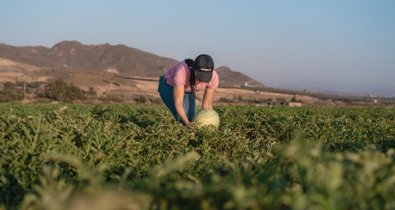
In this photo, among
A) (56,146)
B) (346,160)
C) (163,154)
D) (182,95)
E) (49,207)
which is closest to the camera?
(49,207)

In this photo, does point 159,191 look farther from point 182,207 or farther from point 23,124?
point 23,124

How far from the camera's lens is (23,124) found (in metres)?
5.25

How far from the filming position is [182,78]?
29.9ft

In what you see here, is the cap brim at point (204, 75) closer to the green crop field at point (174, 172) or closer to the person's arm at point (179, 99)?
the person's arm at point (179, 99)

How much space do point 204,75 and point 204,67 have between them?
0.13 metres

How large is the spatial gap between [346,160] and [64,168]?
222cm

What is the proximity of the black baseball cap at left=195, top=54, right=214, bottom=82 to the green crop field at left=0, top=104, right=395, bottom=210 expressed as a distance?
5.19ft

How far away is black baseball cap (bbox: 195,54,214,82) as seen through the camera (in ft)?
29.0

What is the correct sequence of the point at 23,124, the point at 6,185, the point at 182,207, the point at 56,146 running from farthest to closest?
the point at 23,124 → the point at 56,146 → the point at 6,185 → the point at 182,207

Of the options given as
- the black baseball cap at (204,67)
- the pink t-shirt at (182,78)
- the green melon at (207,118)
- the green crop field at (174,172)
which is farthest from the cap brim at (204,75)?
the green crop field at (174,172)

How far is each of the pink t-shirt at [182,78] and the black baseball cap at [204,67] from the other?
288 millimetres

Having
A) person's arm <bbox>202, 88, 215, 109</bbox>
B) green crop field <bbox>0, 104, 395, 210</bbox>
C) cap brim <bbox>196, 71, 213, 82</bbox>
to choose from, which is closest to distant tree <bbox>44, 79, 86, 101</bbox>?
person's arm <bbox>202, 88, 215, 109</bbox>

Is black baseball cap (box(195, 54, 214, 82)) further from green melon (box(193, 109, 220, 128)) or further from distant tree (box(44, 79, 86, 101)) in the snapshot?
distant tree (box(44, 79, 86, 101))

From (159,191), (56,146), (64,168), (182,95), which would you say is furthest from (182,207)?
(182,95)
